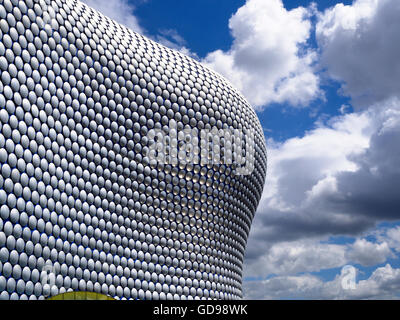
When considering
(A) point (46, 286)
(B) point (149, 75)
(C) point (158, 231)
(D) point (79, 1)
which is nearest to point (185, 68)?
(B) point (149, 75)

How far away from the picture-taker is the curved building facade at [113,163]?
18562 millimetres

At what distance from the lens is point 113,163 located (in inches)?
950

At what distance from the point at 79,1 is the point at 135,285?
1634cm

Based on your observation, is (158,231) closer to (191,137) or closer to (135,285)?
(135,285)

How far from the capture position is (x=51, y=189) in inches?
787

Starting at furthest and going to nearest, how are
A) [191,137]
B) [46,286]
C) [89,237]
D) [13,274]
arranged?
[191,137] < [89,237] < [46,286] < [13,274]

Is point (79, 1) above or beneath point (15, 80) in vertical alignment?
above

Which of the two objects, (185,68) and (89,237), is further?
(185,68)

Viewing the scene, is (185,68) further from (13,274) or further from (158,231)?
(13,274)

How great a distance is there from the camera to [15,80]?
18500mm

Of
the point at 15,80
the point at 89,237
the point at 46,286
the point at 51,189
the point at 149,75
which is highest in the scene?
the point at 149,75

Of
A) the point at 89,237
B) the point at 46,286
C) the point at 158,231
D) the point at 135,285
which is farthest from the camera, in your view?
the point at 158,231

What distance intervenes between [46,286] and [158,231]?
8.59 meters

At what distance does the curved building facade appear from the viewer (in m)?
18.6
